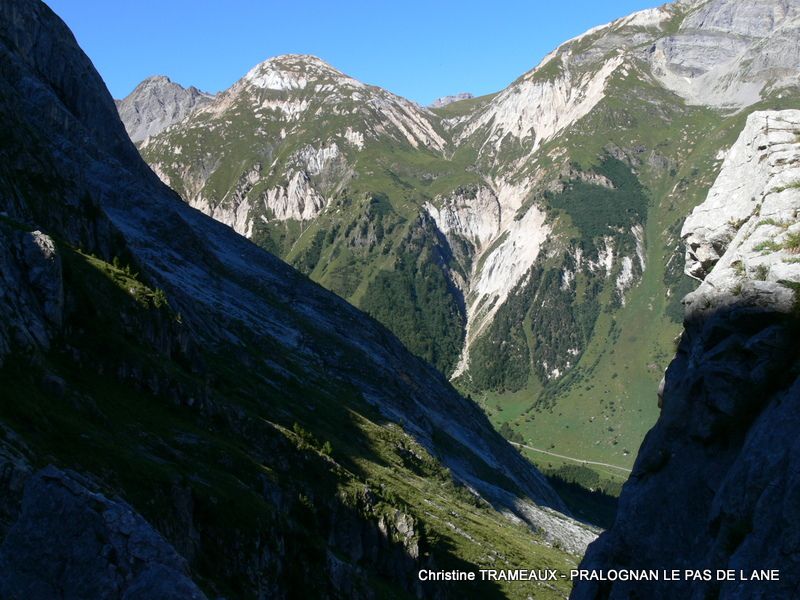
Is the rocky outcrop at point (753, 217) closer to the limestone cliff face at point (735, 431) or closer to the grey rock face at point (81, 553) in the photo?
the limestone cliff face at point (735, 431)

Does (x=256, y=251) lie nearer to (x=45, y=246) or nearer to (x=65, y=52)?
(x=65, y=52)

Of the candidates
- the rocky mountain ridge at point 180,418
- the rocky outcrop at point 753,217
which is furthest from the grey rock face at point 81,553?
the rocky outcrop at point 753,217

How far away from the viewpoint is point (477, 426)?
6358 inches

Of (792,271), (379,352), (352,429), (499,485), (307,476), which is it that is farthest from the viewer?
(379,352)

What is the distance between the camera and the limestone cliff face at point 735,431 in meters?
22.3

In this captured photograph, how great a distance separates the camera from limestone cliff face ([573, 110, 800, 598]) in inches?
878

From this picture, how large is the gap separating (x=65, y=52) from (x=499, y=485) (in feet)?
358

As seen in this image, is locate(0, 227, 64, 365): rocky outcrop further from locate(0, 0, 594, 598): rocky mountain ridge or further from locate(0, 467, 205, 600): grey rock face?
locate(0, 467, 205, 600): grey rock face

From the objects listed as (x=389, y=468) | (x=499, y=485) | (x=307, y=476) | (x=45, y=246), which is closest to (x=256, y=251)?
(x=499, y=485)

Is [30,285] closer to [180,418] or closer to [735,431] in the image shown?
[180,418]

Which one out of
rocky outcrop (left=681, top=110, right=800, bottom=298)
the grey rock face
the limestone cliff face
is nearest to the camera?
the grey rock face

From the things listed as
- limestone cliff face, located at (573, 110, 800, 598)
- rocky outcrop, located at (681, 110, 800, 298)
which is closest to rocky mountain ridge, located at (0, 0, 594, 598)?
limestone cliff face, located at (573, 110, 800, 598)

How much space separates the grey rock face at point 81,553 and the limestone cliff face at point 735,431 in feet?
54.1

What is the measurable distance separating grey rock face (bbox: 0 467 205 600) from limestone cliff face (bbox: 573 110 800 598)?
1649 cm
